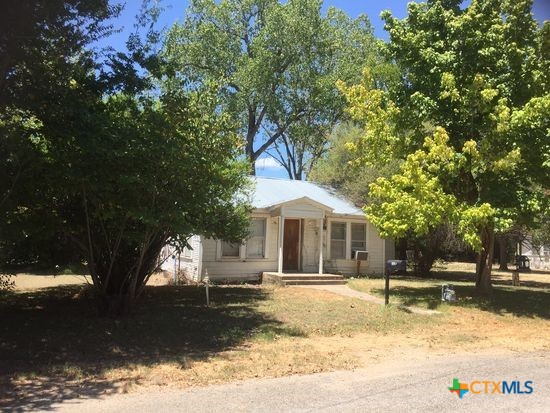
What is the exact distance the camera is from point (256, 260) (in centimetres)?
1928

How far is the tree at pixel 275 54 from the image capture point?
30578 mm

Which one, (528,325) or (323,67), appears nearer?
(528,325)

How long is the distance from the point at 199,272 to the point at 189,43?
18798mm

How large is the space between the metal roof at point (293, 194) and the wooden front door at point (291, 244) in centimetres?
104

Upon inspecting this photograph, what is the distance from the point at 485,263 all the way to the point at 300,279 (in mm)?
6026

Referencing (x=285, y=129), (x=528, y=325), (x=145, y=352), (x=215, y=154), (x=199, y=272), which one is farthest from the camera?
(x=285, y=129)

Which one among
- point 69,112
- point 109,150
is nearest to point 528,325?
point 109,150

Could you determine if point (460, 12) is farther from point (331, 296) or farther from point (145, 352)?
point (145, 352)

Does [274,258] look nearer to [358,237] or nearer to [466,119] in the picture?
[358,237]

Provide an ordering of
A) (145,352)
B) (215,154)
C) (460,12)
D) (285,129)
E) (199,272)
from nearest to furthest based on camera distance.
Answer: (145,352)
(215,154)
(460,12)
(199,272)
(285,129)

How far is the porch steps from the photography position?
18000mm

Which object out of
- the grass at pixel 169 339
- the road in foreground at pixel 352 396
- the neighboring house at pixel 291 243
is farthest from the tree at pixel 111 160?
the neighboring house at pixel 291 243

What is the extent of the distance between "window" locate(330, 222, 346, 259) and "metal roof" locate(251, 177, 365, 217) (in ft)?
2.39

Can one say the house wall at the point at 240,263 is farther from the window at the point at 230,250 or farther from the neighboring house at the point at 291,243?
the window at the point at 230,250
